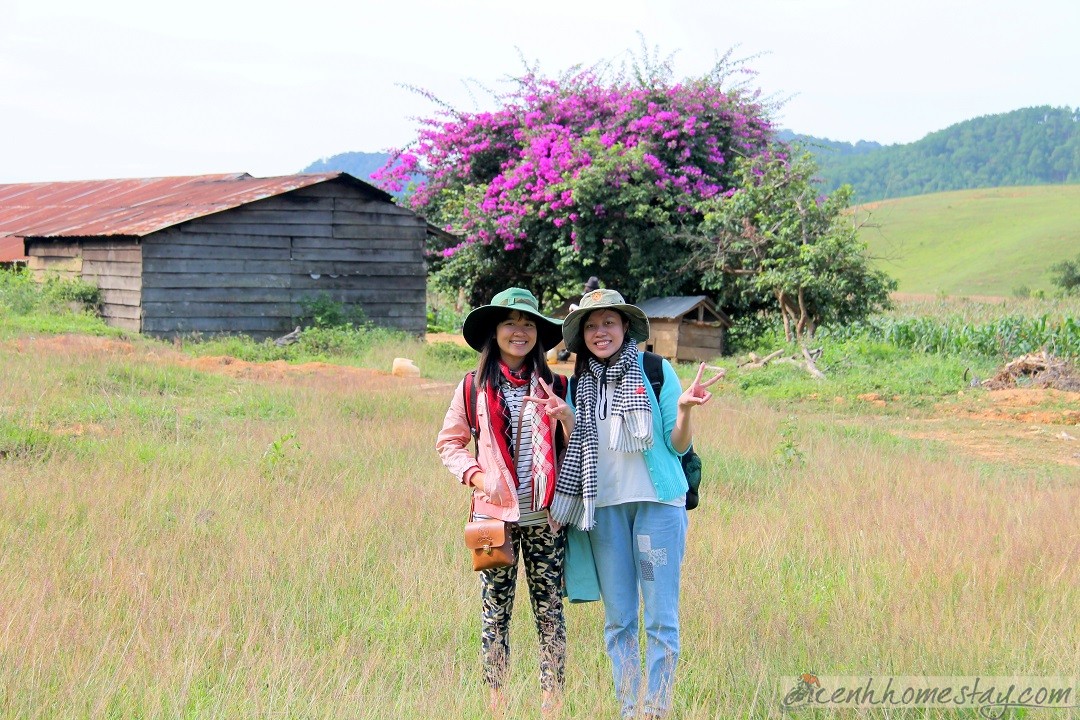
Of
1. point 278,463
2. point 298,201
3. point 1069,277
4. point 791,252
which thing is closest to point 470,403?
point 278,463

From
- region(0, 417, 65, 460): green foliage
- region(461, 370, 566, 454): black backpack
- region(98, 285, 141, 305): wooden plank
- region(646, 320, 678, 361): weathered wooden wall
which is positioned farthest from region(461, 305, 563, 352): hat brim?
region(98, 285, 141, 305): wooden plank

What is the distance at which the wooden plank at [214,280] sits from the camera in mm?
18155

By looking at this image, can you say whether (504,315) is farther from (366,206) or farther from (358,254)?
(366,206)

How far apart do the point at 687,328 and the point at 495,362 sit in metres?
15.9

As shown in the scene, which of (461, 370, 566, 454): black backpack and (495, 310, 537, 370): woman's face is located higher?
(495, 310, 537, 370): woman's face

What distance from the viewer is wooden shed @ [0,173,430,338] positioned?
18.3 meters

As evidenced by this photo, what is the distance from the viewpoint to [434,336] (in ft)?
85.8

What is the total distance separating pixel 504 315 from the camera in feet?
13.3

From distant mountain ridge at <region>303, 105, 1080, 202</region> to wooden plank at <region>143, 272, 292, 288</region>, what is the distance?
119 m

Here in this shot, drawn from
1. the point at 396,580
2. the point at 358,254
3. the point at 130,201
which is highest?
the point at 130,201

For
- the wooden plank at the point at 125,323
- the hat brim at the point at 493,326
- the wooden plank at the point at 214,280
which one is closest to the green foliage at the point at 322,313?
the wooden plank at the point at 214,280

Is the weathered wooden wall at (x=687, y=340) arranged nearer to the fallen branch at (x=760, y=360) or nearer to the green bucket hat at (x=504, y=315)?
the fallen branch at (x=760, y=360)

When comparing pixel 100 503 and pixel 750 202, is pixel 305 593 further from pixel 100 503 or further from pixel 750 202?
pixel 750 202

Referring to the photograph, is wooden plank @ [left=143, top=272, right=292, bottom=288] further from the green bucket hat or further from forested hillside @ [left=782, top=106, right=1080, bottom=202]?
forested hillside @ [left=782, top=106, right=1080, bottom=202]
